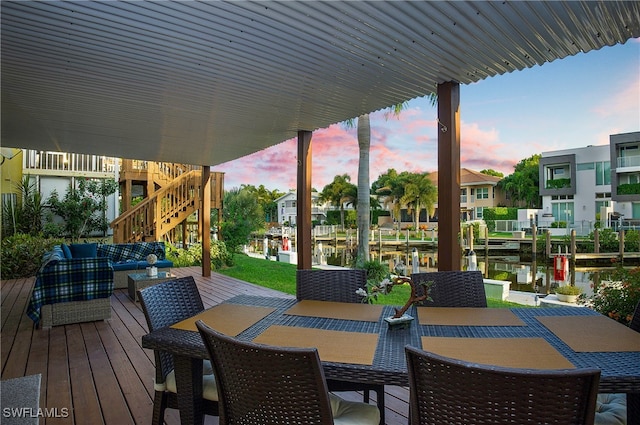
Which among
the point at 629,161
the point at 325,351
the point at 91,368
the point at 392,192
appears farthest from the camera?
the point at 392,192

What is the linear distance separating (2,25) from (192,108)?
1914 millimetres

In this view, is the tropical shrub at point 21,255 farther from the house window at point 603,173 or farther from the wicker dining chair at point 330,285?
the house window at point 603,173

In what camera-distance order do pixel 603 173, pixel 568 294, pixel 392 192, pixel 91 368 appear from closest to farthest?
1. pixel 91 368
2. pixel 568 294
3. pixel 603 173
4. pixel 392 192

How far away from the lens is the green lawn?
21.2ft

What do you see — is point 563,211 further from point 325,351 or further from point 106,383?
point 325,351

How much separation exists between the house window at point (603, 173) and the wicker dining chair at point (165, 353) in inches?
1061

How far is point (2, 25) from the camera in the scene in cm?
250

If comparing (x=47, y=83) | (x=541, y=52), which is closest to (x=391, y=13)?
(x=541, y=52)

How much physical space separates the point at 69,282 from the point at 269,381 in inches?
175

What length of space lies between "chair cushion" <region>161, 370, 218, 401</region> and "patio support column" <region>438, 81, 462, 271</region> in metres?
2.21

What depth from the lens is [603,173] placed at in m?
23.4

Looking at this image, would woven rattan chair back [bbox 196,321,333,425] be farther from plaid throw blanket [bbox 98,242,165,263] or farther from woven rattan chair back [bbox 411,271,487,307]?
plaid throw blanket [bbox 98,242,165,263]

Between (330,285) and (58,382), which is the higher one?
(330,285)

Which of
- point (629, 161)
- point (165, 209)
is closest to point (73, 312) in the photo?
point (165, 209)
